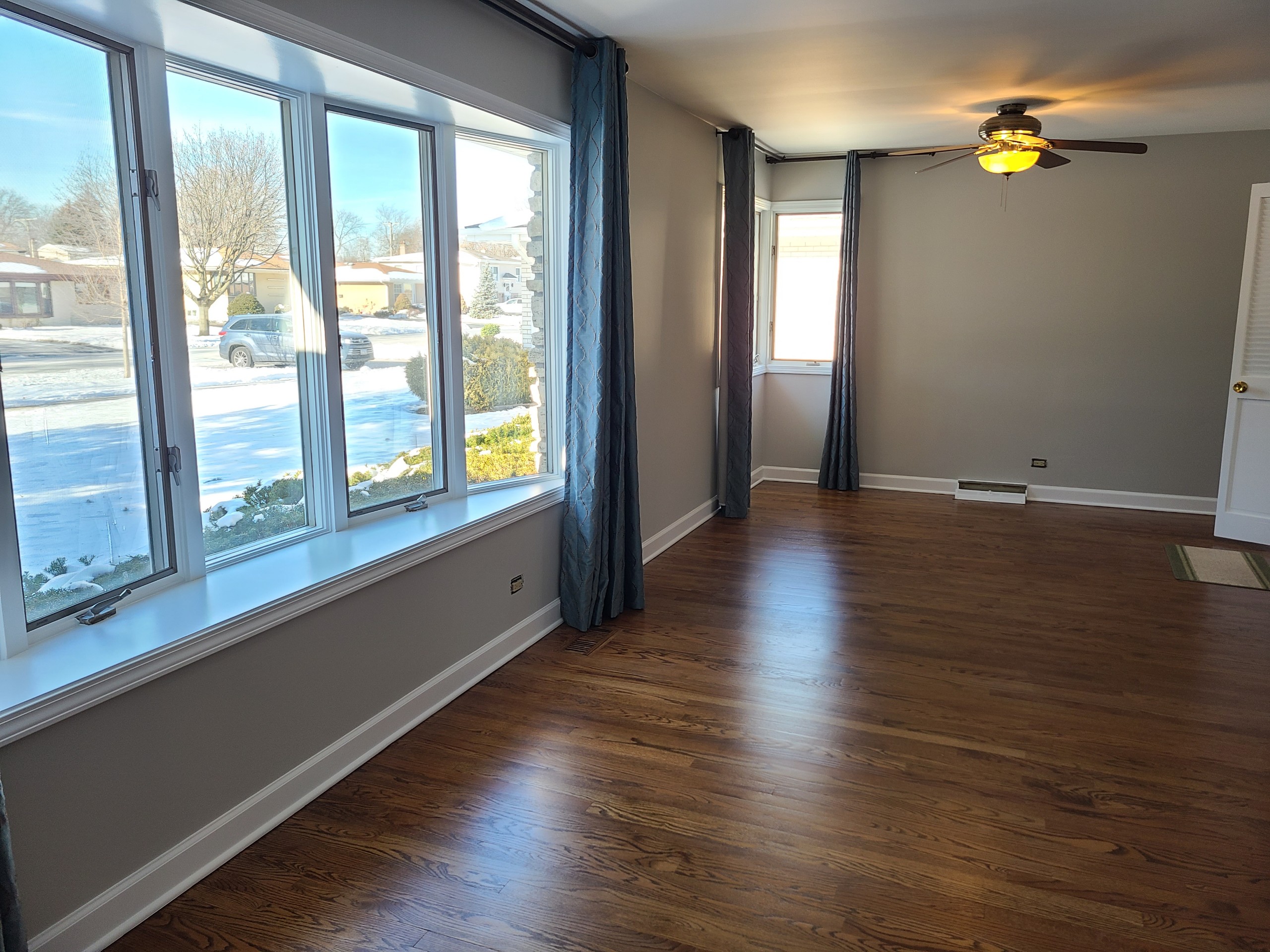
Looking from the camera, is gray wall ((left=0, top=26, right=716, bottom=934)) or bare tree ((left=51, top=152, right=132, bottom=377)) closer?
gray wall ((left=0, top=26, right=716, bottom=934))

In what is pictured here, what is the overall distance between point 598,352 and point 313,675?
1.89m

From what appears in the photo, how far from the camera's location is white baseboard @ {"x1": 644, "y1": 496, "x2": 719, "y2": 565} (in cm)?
540

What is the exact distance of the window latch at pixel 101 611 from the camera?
2338 millimetres

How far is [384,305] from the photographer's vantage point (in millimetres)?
3520

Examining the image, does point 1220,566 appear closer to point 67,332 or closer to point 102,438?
point 102,438

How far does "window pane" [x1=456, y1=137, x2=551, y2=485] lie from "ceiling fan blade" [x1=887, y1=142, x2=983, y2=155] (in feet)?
11.3

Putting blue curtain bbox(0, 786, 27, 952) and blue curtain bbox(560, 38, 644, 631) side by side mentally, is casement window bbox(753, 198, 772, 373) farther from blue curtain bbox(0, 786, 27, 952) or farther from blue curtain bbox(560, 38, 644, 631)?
blue curtain bbox(0, 786, 27, 952)

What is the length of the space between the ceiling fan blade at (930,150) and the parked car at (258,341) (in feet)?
15.8

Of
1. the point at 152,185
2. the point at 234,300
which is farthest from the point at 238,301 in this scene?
the point at 152,185

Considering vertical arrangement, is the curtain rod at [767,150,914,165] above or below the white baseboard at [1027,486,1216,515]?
above

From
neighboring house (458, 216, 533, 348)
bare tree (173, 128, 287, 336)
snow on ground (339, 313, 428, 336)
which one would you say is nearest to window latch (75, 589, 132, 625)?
bare tree (173, 128, 287, 336)

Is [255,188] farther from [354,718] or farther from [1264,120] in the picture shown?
[1264,120]

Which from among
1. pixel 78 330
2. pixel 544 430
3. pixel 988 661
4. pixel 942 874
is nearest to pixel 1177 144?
pixel 988 661

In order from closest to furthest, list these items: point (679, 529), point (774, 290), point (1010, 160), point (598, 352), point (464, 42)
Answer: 1. point (464, 42)
2. point (598, 352)
3. point (1010, 160)
4. point (679, 529)
5. point (774, 290)
